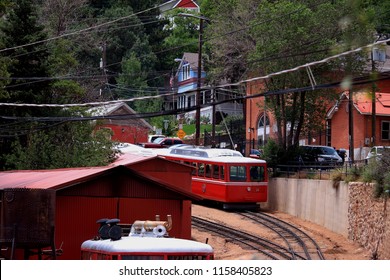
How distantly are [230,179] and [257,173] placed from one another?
1.58 meters

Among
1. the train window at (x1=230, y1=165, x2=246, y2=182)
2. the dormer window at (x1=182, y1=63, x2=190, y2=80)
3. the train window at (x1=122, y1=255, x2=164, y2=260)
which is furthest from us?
the dormer window at (x1=182, y1=63, x2=190, y2=80)

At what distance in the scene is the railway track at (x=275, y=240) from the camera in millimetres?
32719

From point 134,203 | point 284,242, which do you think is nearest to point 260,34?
point 284,242

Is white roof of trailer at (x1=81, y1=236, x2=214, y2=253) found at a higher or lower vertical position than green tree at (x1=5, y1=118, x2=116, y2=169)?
lower

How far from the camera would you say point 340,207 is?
37812 millimetres

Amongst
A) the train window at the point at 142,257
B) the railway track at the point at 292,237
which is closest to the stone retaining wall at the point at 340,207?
the railway track at the point at 292,237

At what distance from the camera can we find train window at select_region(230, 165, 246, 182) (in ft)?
145

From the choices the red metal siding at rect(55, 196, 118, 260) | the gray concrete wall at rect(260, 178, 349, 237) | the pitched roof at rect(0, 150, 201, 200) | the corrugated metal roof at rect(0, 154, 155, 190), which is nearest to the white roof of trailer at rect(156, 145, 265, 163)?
the gray concrete wall at rect(260, 178, 349, 237)

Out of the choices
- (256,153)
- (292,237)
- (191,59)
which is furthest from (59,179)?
(191,59)

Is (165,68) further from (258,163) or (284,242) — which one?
(284,242)

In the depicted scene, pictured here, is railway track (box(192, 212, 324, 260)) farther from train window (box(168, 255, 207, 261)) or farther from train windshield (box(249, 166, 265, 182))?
train window (box(168, 255, 207, 261))

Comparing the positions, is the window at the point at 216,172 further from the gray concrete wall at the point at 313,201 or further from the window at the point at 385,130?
the window at the point at 385,130

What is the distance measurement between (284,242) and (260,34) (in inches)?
585

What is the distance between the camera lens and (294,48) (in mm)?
45688
